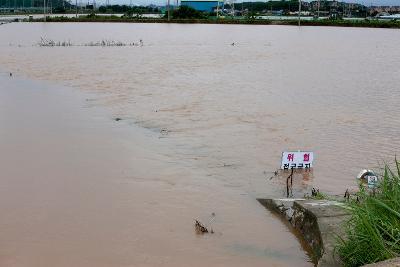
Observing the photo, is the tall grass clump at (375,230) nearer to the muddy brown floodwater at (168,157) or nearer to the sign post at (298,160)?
the muddy brown floodwater at (168,157)

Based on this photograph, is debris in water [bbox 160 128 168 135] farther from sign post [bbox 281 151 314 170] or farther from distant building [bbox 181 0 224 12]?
distant building [bbox 181 0 224 12]

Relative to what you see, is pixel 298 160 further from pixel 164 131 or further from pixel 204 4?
pixel 204 4

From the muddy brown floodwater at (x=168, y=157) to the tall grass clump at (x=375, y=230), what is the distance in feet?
2.89

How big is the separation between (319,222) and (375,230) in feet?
3.42

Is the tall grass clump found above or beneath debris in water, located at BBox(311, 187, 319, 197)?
above

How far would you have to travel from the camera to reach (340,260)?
348 centimetres

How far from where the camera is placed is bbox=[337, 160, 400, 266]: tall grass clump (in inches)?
119

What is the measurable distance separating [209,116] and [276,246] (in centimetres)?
550

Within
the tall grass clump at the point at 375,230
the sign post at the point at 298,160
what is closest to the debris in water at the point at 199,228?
the tall grass clump at the point at 375,230

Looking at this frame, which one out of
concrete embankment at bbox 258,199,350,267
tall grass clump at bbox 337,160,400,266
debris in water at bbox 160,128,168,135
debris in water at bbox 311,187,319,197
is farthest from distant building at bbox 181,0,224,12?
tall grass clump at bbox 337,160,400,266

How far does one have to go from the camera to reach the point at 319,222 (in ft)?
13.5

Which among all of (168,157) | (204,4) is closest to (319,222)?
(168,157)

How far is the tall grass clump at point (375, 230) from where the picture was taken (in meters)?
3.03

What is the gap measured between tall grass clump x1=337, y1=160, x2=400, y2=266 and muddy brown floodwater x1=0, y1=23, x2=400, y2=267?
0.88 m
